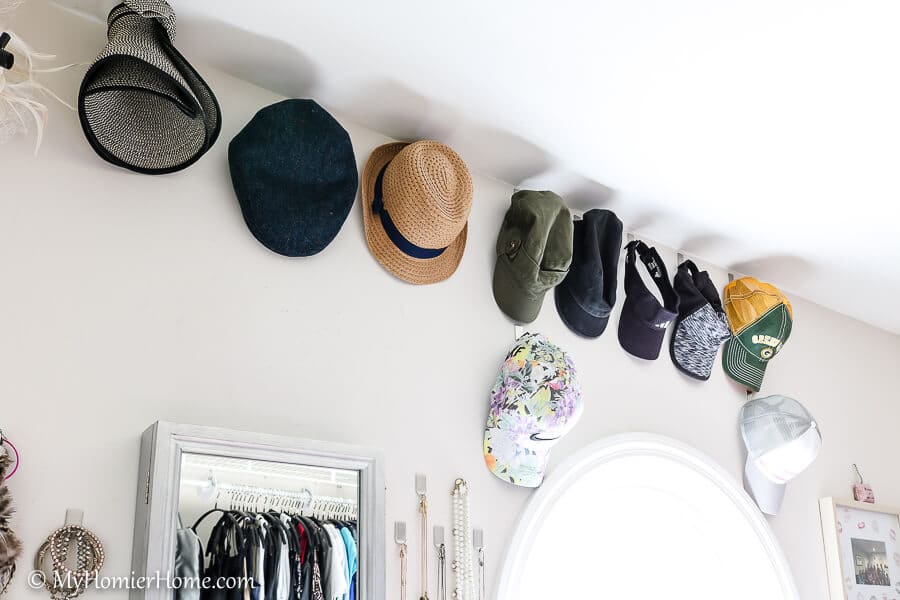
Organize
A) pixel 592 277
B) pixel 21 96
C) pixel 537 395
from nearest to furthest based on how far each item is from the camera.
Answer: pixel 21 96 < pixel 537 395 < pixel 592 277

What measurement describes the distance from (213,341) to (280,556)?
1.39ft

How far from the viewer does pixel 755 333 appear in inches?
112

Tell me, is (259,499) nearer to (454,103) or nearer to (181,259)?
(181,259)

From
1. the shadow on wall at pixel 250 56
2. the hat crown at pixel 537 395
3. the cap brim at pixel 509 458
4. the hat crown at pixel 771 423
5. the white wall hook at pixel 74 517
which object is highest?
the shadow on wall at pixel 250 56

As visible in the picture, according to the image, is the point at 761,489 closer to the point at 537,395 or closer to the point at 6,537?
the point at 537,395

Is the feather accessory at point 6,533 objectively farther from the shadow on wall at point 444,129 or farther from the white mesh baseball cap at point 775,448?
the white mesh baseball cap at point 775,448

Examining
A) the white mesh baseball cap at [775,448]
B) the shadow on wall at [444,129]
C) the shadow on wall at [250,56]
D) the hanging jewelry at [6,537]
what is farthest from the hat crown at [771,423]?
the hanging jewelry at [6,537]

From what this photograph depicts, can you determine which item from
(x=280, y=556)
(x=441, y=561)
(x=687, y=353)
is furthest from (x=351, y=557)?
(x=687, y=353)

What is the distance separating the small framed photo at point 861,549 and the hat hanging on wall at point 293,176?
2.00 meters

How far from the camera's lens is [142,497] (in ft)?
4.94

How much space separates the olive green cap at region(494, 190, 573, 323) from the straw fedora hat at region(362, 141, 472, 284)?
0.69 ft

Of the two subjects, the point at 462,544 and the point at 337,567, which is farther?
the point at 462,544

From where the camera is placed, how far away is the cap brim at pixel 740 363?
2.84 meters

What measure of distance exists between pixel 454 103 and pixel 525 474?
87cm
